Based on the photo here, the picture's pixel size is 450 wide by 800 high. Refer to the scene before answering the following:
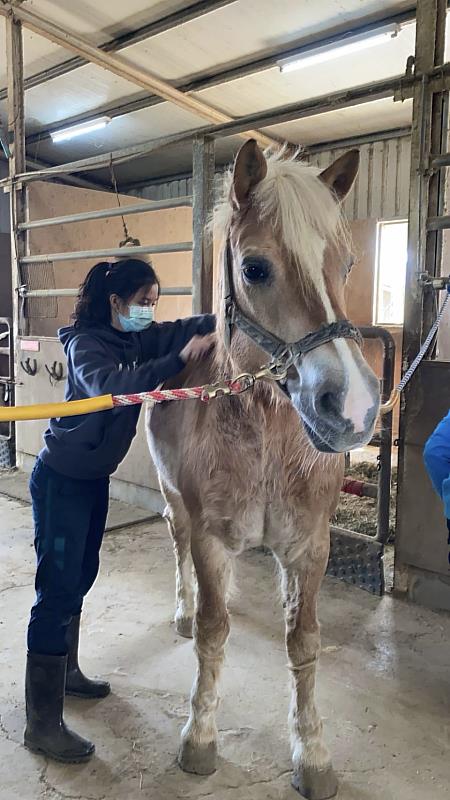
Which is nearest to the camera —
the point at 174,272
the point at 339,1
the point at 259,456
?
the point at 259,456

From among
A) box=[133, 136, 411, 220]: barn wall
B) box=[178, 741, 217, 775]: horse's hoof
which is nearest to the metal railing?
box=[178, 741, 217, 775]: horse's hoof

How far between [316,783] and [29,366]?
11.3 feet

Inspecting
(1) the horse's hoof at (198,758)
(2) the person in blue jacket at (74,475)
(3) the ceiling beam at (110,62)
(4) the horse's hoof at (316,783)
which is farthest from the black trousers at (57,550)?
(3) the ceiling beam at (110,62)

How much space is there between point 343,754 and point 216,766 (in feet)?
1.07

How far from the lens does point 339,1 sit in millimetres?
3682

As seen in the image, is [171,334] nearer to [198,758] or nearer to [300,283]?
[300,283]

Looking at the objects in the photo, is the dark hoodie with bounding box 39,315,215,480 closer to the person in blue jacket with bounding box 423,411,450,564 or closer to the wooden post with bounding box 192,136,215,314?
the person in blue jacket with bounding box 423,411,450,564

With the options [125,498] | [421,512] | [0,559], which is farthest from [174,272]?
[421,512]

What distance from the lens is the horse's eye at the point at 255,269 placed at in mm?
1201

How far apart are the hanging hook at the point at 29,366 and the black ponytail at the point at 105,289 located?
2.73 meters

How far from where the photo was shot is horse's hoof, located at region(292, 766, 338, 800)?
1.36m

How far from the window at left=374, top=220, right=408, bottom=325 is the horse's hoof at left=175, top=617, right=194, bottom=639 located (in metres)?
4.80

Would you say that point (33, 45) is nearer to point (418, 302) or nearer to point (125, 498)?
point (125, 498)

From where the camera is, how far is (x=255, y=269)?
4.00 feet
